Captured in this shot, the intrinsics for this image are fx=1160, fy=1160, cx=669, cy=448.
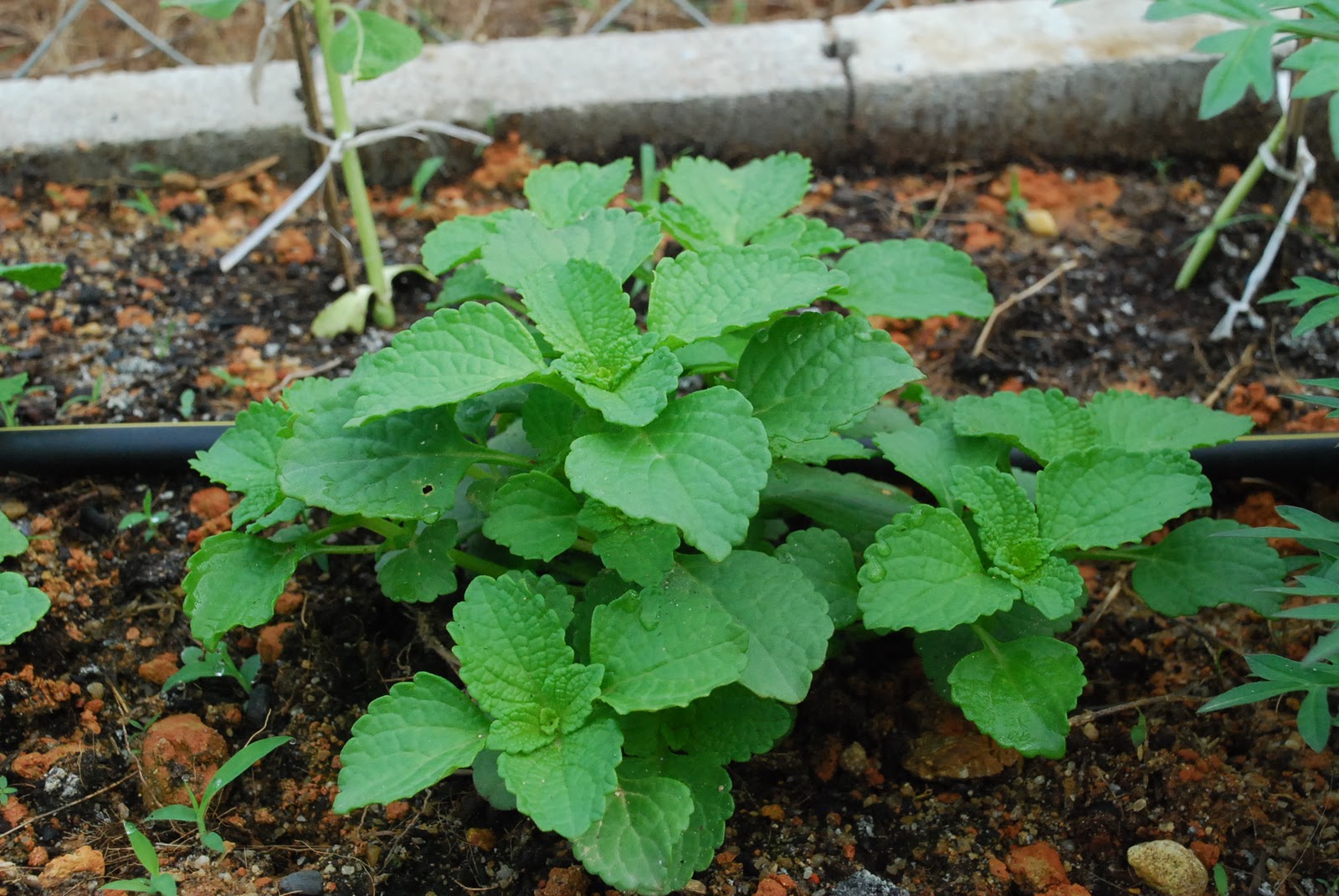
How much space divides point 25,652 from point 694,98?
1664 mm

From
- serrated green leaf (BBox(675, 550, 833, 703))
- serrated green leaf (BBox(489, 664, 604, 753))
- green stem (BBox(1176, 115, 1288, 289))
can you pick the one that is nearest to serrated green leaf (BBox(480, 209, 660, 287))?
serrated green leaf (BBox(675, 550, 833, 703))

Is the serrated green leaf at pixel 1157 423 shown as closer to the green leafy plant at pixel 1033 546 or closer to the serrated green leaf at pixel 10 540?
the green leafy plant at pixel 1033 546

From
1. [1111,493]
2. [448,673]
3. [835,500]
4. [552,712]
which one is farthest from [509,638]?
[1111,493]

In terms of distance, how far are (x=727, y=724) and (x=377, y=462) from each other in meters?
0.52

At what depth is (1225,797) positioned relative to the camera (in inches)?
58.6

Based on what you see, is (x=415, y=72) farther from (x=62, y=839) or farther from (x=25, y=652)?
(x=62, y=839)

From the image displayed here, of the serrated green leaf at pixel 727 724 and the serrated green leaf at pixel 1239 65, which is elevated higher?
the serrated green leaf at pixel 1239 65

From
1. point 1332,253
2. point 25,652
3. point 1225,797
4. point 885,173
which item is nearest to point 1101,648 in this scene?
point 1225,797

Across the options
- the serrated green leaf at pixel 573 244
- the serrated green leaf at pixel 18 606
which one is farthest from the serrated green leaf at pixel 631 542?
the serrated green leaf at pixel 18 606

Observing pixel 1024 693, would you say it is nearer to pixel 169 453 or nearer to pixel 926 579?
pixel 926 579

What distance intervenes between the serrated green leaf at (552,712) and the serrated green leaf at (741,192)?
0.68m

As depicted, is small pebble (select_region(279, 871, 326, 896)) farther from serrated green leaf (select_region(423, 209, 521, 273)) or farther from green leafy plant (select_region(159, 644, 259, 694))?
serrated green leaf (select_region(423, 209, 521, 273))

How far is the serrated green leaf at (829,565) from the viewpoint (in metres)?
1.42

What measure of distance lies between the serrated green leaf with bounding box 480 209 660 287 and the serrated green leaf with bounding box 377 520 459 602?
0.32m
